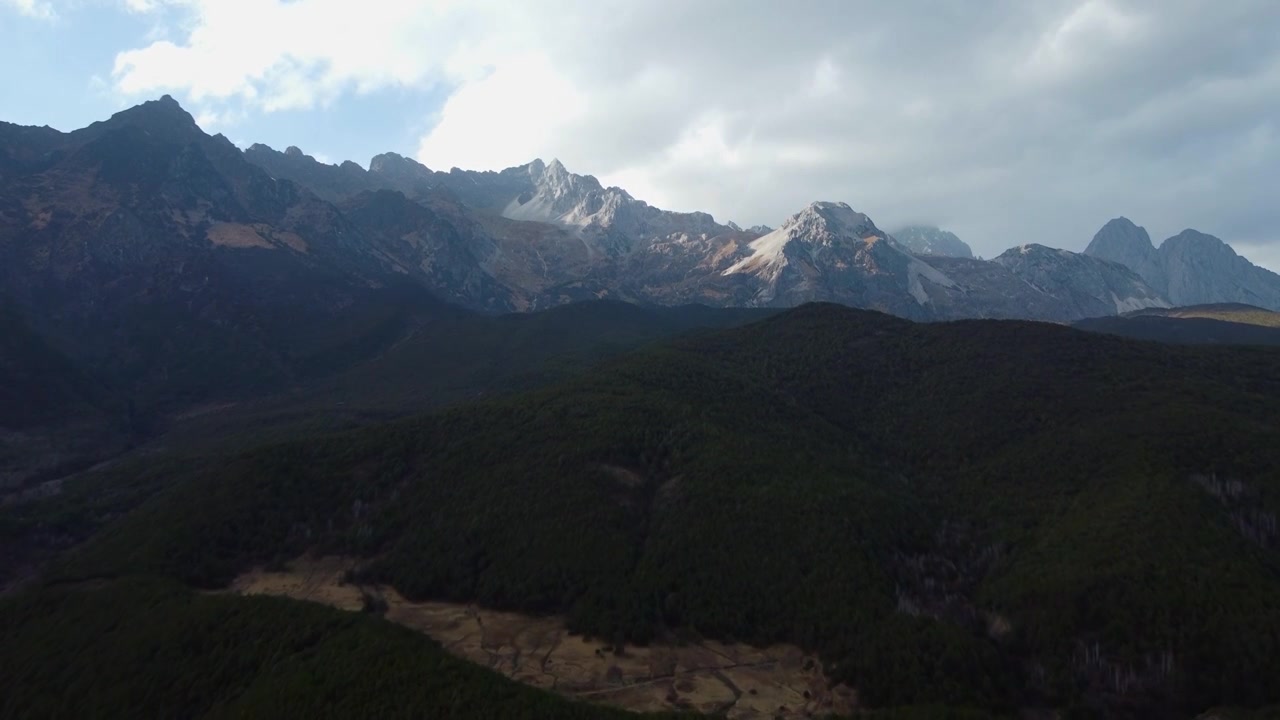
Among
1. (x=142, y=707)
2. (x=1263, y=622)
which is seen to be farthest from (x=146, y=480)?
(x=1263, y=622)

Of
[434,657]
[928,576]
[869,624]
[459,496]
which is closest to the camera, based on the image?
[434,657]

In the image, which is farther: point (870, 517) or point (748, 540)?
point (870, 517)

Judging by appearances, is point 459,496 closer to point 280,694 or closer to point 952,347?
point 280,694

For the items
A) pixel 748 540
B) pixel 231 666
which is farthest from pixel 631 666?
pixel 231 666

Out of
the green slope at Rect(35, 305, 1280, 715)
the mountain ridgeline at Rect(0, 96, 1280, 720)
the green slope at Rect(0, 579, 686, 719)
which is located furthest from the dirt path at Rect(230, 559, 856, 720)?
the green slope at Rect(0, 579, 686, 719)

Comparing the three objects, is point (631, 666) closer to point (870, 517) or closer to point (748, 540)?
point (748, 540)

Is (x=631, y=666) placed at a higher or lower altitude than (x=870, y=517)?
lower
